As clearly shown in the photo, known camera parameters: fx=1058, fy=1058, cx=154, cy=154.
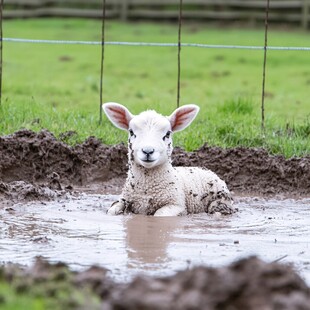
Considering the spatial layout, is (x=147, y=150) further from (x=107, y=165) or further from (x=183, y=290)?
(x=183, y=290)

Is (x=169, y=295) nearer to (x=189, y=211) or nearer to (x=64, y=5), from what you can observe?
(x=189, y=211)

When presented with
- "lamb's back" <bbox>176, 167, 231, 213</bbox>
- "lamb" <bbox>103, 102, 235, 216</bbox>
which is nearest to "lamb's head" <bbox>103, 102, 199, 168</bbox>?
"lamb" <bbox>103, 102, 235, 216</bbox>

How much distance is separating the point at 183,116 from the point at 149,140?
0.71 meters

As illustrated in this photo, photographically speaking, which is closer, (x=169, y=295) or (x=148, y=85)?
(x=169, y=295)

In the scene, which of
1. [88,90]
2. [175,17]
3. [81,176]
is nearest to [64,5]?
[175,17]

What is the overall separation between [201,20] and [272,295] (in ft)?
88.1

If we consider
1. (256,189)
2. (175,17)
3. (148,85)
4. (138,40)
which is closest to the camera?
(256,189)

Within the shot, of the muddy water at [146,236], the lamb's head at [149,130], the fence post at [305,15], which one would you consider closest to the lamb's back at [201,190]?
the muddy water at [146,236]

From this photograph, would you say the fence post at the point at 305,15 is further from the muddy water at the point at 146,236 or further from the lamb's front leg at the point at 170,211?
the lamb's front leg at the point at 170,211

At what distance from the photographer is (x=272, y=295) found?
5.55 metres

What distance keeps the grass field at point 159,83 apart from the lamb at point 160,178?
1.76m

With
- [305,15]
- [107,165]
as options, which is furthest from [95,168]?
[305,15]

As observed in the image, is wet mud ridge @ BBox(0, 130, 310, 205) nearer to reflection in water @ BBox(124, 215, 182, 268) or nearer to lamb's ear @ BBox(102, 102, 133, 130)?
lamb's ear @ BBox(102, 102, 133, 130)

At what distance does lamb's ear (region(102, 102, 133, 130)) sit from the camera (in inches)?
403
